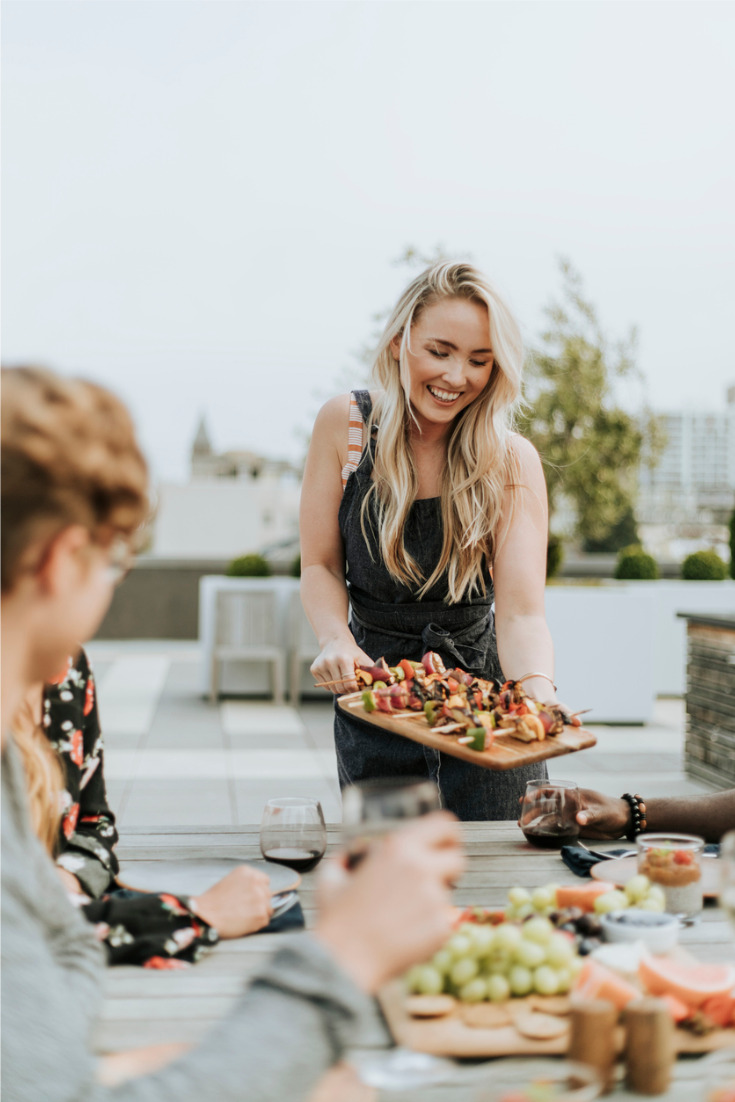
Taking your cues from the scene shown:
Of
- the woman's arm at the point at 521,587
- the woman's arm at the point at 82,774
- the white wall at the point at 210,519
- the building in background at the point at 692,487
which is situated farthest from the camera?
the white wall at the point at 210,519

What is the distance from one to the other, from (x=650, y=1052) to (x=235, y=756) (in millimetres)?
5596

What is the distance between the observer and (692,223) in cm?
1263

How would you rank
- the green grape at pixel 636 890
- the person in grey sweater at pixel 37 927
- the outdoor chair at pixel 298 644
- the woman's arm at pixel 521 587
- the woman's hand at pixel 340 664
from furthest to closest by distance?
the outdoor chair at pixel 298 644, the woman's arm at pixel 521 587, the woman's hand at pixel 340 664, the green grape at pixel 636 890, the person in grey sweater at pixel 37 927

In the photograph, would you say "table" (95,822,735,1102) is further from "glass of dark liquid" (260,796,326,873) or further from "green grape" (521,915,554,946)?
"green grape" (521,915,554,946)

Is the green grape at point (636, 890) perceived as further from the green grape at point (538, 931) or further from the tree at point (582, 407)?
the tree at point (582, 407)

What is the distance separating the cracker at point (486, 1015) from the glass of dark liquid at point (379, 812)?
382 mm

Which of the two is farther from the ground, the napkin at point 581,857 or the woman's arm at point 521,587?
the woman's arm at point 521,587

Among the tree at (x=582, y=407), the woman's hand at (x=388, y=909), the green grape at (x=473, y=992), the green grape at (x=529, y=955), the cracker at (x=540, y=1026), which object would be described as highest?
the tree at (x=582, y=407)

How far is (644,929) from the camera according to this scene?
1.20m

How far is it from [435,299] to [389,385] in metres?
0.25

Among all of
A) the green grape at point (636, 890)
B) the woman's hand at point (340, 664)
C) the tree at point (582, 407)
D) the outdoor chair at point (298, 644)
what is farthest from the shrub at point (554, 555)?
the green grape at point (636, 890)

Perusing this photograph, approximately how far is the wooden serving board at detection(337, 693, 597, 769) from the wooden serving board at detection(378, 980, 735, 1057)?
22.6 inches

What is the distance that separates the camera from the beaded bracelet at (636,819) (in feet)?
5.90

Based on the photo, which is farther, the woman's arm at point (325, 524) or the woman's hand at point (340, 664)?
the woman's arm at point (325, 524)
